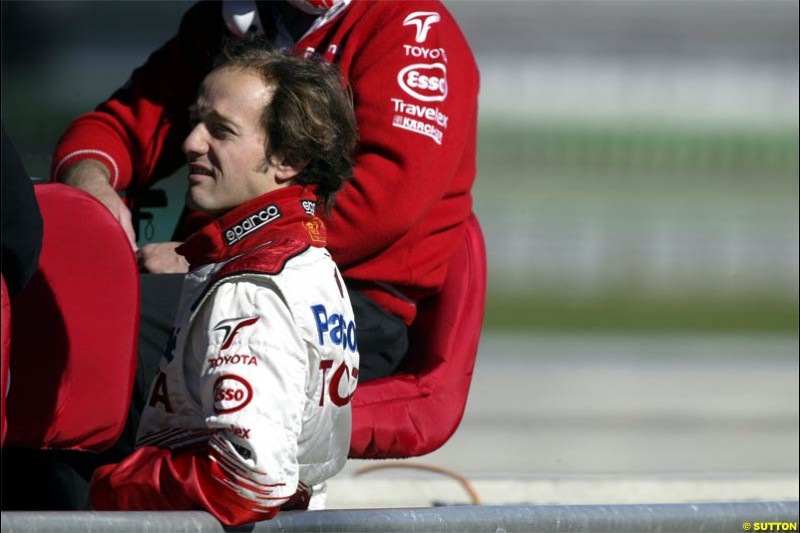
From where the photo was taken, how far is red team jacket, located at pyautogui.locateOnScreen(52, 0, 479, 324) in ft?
7.26

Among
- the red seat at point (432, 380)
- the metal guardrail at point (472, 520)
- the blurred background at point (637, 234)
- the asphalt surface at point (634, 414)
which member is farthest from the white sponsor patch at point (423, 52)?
the asphalt surface at point (634, 414)

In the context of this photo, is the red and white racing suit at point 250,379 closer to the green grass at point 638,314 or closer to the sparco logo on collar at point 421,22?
the sparco logo on collar at point 421,22

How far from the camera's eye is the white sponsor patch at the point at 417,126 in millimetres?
2242

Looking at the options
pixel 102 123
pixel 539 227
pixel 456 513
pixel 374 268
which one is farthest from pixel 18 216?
pixel 539 227

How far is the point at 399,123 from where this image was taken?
7.36 ft

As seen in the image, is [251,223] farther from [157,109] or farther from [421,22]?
[157,109]

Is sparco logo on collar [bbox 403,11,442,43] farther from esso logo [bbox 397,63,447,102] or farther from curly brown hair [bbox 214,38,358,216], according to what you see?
curly brown hair [bbox 214,38,358,216]

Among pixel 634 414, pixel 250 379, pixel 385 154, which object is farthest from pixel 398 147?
pixel 634 414

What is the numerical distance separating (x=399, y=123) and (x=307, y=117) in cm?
57

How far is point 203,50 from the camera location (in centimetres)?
258

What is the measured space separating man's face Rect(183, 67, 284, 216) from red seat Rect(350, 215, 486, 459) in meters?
0.61

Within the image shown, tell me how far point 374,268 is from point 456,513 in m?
0.73

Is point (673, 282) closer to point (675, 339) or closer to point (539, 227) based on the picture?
point (675, 339)

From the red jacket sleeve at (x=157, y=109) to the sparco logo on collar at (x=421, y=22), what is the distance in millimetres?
428
